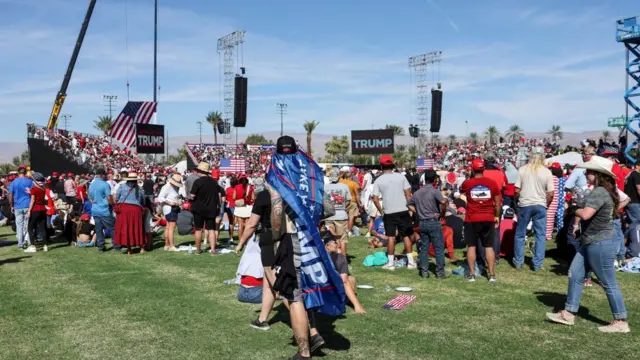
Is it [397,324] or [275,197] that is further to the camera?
[397,324]

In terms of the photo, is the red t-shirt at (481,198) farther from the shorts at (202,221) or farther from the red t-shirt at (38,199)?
the red t-shirt at (38,199)

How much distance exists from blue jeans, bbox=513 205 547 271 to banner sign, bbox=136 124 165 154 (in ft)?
63.0

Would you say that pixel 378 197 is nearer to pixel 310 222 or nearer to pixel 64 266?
pixel 310 222

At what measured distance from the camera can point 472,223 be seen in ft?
26.7

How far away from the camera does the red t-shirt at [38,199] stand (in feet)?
39.5

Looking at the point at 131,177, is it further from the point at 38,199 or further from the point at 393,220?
the point at 393,220

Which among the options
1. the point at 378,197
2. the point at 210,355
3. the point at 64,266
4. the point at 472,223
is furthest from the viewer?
the point at 64,266

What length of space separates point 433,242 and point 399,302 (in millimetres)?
1882

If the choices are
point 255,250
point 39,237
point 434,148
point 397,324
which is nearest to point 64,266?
point 39,237

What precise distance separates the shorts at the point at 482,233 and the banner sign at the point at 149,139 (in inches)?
759

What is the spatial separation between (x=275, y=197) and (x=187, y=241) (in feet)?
30.9

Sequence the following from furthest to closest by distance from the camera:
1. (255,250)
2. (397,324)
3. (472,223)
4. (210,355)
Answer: (472,223), (255,250), (397,324), (210,355)

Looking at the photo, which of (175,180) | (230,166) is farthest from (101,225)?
(230,166)

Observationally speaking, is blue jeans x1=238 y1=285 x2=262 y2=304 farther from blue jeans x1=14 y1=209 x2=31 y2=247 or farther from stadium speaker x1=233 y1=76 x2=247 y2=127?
stadium speaker x1=233 y1=76 x2=247 y2=127
